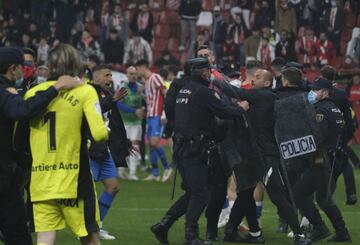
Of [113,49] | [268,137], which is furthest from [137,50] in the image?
[268,137]

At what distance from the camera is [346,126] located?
15273 mm

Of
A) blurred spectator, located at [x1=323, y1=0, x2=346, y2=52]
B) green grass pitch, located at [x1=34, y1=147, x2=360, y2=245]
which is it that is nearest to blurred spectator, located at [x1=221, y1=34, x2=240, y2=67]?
blurred spectator, located at [x1=323, y1=0, x2=346, y2=52]

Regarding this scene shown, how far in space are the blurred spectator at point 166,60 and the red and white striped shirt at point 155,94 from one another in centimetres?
898

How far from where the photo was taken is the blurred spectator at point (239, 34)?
3198 cm

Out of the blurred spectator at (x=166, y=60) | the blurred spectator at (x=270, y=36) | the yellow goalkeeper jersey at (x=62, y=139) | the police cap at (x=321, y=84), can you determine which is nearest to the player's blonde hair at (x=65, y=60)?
the yellow goalkeeper jersey at (x=62, y=139)

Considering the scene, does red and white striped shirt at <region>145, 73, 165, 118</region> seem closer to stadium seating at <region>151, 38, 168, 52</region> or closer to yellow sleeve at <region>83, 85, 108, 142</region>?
yellow sleeve at <region>83, 85, 108, 142</region>

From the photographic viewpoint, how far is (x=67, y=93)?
8.80 m

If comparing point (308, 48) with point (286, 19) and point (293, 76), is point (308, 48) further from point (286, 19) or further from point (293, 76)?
point (293, 76)

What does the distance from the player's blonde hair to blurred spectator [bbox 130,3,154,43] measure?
2467 centimetres

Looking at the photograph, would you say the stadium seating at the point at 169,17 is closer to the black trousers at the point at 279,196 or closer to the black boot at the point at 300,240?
the black trousers at the point at 279,196

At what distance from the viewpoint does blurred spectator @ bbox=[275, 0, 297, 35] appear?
104 ft

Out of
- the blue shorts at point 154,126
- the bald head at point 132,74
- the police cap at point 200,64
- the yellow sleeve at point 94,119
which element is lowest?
the blue shorts at point 154,126

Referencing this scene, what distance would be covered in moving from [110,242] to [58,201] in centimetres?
406

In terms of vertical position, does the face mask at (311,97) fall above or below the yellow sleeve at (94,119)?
below
